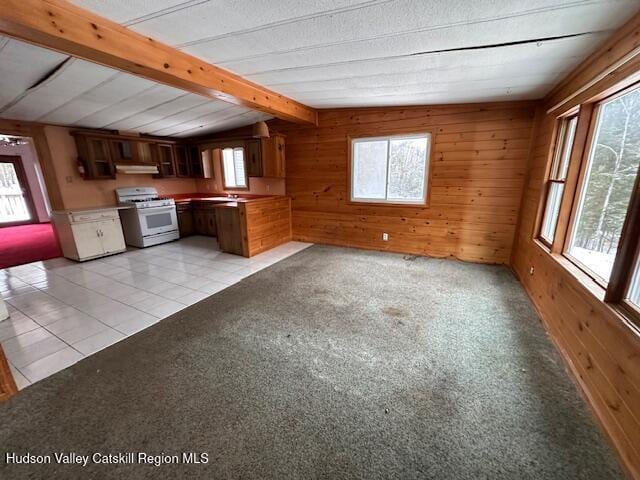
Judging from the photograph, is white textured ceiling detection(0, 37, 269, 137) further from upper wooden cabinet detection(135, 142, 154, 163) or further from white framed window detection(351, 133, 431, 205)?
white framed window detection(351, 133, 431, 205)

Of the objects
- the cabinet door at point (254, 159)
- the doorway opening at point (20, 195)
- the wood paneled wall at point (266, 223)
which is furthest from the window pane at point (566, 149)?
the doorway opening at point (20, 195)

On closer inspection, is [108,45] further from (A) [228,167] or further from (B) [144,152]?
(A) [228,167]

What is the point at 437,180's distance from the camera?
4.15 meters

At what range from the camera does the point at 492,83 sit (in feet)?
9.56

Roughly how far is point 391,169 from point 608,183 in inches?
111

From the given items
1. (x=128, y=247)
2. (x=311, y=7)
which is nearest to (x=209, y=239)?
(x=128, y=247)

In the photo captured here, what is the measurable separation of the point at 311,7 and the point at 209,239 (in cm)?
515

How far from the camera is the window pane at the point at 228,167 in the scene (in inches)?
241

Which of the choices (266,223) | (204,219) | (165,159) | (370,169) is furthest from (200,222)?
(370,169)

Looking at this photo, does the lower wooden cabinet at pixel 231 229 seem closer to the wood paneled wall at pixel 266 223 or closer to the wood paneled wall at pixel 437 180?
the wood paneled wall at pixel 266 223

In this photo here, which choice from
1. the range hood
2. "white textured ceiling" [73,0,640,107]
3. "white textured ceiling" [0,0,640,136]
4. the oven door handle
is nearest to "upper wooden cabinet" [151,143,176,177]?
the range hood

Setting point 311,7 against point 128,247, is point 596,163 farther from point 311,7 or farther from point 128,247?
point 128,247

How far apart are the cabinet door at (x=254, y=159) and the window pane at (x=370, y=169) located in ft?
5.85

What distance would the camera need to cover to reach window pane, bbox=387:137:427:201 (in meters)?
4.24
